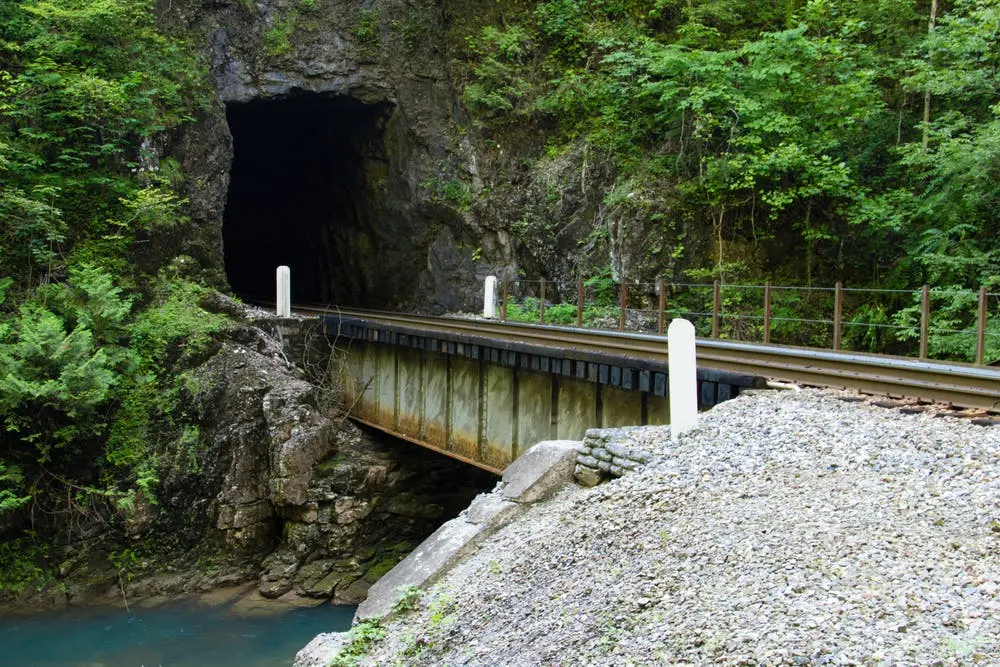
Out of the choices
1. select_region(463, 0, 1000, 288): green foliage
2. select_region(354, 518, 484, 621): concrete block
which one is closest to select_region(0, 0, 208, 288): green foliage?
select_region(463, 0, 1000, 288): green foliage

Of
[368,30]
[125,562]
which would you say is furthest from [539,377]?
[368,30]

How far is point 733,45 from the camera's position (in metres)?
19.9

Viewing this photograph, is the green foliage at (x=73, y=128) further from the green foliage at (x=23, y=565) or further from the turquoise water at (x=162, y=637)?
the turquoise water at (x=162, y=637)

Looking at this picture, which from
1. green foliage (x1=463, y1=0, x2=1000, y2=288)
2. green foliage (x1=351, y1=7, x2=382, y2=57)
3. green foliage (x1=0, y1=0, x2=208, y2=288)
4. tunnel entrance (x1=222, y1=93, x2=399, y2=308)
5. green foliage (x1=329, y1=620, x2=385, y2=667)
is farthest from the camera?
tunnel entrance (x1=222, y1=93, x2=399, y2=308)

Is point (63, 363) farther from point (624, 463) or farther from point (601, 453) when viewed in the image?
point (624, 463)

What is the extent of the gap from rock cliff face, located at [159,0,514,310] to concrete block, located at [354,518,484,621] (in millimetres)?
13608

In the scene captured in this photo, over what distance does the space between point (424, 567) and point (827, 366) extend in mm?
5755

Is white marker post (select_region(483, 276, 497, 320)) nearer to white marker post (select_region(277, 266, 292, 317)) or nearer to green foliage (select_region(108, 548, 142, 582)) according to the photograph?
white marker post (select_region(277, 266, 292, 317))

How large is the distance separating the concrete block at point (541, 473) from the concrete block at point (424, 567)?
0.52 m

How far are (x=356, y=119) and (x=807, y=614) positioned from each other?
22.6 meters

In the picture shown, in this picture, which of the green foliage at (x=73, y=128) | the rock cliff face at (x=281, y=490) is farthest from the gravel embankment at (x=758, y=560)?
the green foliage at (x=73, y=128)

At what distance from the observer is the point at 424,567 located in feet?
23.0

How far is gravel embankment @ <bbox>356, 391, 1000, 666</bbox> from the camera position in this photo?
4.14 meters

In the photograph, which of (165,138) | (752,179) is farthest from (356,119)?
(752,179)
